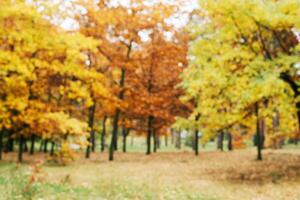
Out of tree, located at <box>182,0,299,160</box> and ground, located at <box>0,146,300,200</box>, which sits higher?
tree, located at <box>182,0,299,160</box>

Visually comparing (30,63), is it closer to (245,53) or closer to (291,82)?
(245,53)

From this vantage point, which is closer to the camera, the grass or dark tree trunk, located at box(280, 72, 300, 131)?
the grass

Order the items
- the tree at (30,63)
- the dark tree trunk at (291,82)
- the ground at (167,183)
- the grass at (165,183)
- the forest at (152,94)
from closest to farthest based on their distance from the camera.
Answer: the grass at (165,183)
the ground at (167,183)
the forest at (152,94)
the dark tree trunk at (291,82)
the tree at (30,63)

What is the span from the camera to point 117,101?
28781 millimetres

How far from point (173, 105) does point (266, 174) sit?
A: 17321 millimetres

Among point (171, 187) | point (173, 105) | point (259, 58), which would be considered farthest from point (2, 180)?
point (173, 105)

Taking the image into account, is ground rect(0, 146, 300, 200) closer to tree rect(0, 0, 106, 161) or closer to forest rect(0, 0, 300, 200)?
forest rect(0, 0, 300, 200)

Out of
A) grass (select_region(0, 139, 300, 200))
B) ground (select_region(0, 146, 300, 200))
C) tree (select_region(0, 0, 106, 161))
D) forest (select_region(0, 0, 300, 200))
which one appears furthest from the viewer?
tree (select_region(0, 0, 106, 161))

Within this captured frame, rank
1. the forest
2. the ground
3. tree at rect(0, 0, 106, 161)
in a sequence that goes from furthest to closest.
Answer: tree at rect(0, 0, 106, 161), the forest, the ground

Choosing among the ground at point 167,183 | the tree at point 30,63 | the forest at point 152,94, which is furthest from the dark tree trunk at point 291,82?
the tree at point 30,63

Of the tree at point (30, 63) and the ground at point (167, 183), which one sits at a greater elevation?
the tree at point (30, 63)

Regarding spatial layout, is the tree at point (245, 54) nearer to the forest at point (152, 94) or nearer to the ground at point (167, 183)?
the forest at point (152, 94)

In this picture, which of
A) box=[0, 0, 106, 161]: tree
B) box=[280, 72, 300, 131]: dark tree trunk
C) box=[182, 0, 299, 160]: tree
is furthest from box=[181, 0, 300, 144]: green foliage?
box=[0, 0, 106, 161]: tree

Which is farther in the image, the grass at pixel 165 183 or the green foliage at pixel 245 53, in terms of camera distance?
the green foliage at pixel 245 53
